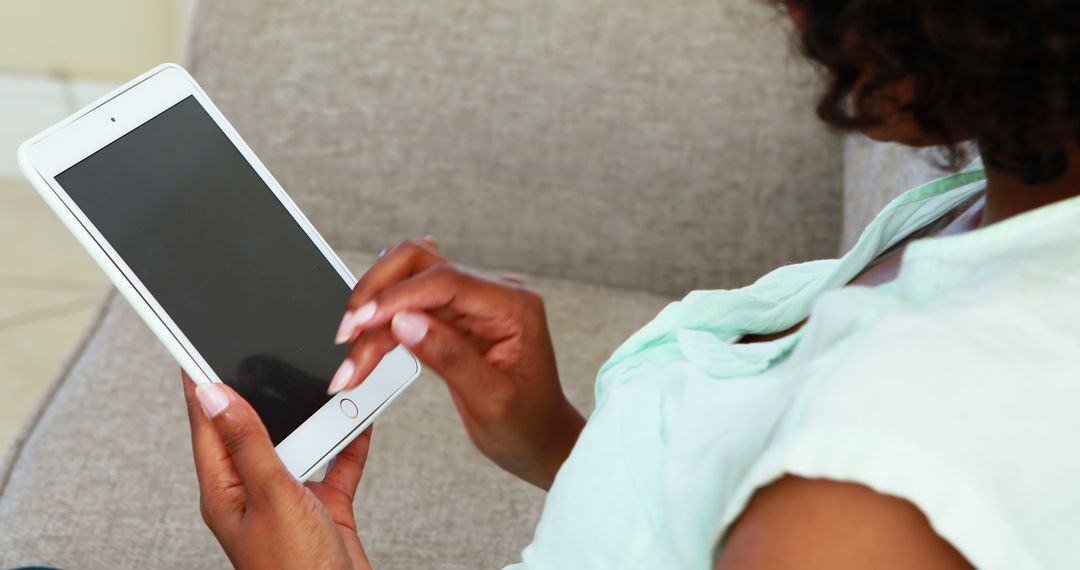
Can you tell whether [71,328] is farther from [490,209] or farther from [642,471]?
[642,471]

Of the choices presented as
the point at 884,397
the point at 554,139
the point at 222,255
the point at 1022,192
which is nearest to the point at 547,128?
the point at 554,139

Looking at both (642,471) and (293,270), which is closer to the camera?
(642,471)

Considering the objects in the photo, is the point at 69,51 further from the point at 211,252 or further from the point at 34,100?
the point at 211,252

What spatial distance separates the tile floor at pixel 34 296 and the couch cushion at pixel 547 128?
2.21 feet

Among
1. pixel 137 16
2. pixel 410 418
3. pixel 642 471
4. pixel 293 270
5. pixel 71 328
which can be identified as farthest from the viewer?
pixel 137 16

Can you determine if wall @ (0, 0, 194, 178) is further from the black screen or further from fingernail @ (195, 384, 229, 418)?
fingernail @ (195, 384, 229, 418)

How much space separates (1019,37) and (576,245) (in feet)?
2.75

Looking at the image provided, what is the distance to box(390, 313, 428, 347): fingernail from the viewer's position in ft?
2.08

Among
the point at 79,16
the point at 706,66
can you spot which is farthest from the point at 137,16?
the point at 706,66

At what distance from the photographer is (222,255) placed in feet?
2.48

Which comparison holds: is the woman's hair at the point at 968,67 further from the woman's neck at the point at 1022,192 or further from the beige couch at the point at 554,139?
the beige couch at the point at 554,139

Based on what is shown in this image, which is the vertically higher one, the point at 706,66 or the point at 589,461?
the point at 589,461

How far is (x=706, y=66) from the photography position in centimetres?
119

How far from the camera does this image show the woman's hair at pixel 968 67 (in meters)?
0.40
